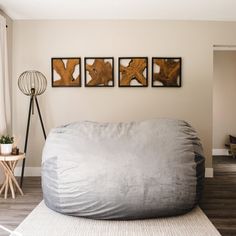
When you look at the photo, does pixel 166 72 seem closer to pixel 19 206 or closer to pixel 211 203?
pixel 211 203

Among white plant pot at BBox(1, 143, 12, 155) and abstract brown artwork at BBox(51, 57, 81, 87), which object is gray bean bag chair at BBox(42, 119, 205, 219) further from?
abstract brown artwork at BBox(51, 57, 81, 87)

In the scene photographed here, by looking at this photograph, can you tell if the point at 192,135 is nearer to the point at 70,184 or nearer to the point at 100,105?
the point at 70,184

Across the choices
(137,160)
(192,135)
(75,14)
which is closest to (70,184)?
(137,160)

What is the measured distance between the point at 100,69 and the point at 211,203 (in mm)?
2326

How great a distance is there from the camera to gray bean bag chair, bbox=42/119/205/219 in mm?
2031

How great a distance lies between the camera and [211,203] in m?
3.18

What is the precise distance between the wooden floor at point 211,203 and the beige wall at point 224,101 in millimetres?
2065

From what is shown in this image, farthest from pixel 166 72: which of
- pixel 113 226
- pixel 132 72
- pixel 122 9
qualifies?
pixel 113 226

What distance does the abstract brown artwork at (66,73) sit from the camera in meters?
4.38

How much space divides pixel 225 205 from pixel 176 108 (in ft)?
5.48

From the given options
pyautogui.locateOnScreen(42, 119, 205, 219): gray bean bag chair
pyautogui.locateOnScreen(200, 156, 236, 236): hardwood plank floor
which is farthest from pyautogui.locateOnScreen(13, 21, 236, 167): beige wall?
pyautogui.locateOnScreen(42, 119, 205, 219): gray bean bag chair

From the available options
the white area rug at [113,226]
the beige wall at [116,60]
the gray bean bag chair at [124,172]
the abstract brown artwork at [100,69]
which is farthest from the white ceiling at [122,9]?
the white area rug at [113,226]

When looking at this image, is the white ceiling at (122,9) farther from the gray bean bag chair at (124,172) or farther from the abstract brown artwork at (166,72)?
the gray bean bag chair at (124,172)

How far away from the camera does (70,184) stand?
212 cm
